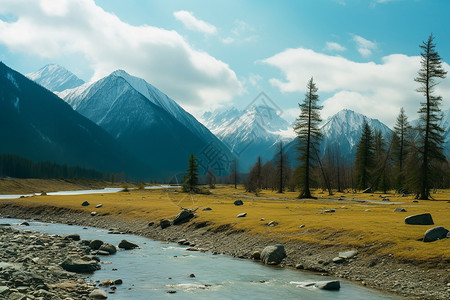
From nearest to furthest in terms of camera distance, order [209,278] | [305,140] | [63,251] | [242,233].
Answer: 1. [209,278]
2. [63,251]
3. [242,233]
4. [305,140]

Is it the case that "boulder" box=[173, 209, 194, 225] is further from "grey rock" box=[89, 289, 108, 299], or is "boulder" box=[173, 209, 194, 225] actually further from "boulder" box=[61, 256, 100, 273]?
"grey rock" box=[89, 289, 108, 299]

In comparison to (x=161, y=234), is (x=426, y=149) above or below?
above

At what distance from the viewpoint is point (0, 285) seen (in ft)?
49.4

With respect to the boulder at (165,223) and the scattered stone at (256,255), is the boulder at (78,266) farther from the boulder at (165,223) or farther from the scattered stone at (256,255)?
the boulder at (165,223)

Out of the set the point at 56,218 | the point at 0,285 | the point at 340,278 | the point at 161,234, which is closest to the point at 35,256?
the point at 0,285

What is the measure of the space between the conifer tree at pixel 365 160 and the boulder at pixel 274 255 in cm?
8568

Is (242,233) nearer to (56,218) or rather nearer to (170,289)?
(170,289)

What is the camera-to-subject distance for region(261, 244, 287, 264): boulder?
24672 mm

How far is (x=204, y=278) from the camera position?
2034 centimetres

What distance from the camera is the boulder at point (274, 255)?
971 inches

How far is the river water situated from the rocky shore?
139 cm

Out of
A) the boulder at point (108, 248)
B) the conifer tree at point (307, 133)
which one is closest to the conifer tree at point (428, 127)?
the conifer tree at point (307, 133)

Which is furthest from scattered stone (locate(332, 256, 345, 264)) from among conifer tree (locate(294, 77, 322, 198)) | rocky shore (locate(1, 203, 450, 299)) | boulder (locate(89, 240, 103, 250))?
conifer tree (locate(294, 77, 322, 198))

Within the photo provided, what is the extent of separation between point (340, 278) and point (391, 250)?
3924mm
